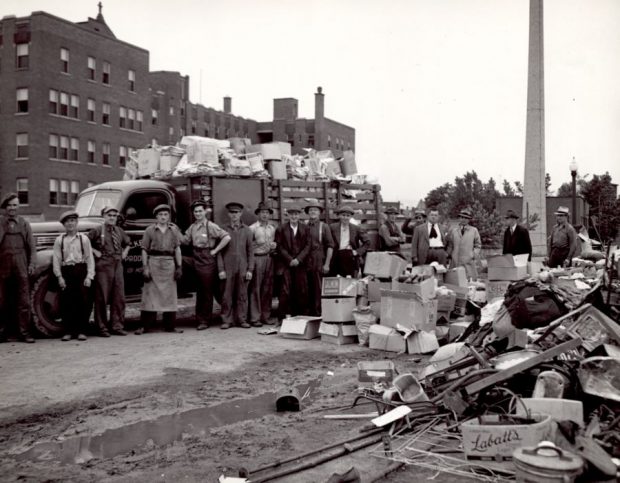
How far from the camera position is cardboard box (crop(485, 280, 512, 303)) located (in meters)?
9.85

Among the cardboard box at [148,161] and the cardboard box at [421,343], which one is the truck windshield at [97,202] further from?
the cardboard box at [421,343]

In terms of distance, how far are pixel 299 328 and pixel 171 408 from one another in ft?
12.5

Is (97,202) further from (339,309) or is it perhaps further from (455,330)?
(455,330)

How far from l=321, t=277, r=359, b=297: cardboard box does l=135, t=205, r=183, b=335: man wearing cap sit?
8.01ft

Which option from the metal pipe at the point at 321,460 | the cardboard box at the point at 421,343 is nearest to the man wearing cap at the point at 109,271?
the cardboard box at the point at 421,343

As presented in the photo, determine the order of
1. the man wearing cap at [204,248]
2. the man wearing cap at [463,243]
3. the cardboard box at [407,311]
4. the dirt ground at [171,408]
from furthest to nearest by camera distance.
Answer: the man wearing cap at [463,243], the man wearing cap at [204,248], the cardboard box at [407,311], the dirt ground at [171,408]

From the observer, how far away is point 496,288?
9.96 m

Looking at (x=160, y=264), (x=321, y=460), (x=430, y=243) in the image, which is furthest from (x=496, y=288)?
(x=321, y=460)

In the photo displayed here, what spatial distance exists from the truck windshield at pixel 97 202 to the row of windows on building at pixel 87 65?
2797cm

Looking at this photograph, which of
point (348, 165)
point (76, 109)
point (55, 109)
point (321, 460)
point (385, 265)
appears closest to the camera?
point (321, 460)

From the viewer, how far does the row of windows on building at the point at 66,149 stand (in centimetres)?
3491

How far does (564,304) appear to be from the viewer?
6.59m

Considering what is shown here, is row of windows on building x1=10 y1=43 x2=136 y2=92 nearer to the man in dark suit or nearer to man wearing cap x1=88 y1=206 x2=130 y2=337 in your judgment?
man wearing cap x1=88 y1=206 x2=130 y2=337

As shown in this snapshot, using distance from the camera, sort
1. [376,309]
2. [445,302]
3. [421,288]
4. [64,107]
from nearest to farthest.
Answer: [421,288] → [376,309] → [445,302] → [64,107]
